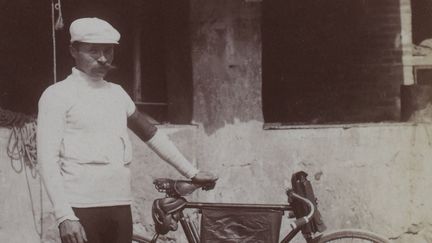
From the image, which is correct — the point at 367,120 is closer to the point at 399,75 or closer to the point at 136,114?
the point at 399,75

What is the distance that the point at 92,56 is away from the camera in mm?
4426

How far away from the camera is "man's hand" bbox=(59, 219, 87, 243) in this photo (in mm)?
4102

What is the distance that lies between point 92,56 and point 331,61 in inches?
147

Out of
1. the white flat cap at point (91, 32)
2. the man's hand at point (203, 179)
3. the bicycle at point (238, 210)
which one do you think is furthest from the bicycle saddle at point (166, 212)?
the white flat cap at point (91, 32)

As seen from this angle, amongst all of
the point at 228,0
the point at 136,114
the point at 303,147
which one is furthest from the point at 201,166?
the point at 136,114

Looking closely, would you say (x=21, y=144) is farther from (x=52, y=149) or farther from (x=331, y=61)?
(x=331, y=61)

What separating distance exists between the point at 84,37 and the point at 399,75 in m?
3.94

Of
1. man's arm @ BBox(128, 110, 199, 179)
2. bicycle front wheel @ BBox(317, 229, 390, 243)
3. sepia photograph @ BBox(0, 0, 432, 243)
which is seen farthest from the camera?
sepia photograph @ BBox(0, 0, 432, 243)

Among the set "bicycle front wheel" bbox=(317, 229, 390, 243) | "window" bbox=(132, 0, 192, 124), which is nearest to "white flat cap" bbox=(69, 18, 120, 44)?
"bicycle front wheel" bbox=(317, 229, 390, 243)

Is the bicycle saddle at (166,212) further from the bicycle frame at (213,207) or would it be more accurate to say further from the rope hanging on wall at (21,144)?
the rope hanging on wall at (21,144)

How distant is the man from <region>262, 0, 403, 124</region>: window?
3.40 metres

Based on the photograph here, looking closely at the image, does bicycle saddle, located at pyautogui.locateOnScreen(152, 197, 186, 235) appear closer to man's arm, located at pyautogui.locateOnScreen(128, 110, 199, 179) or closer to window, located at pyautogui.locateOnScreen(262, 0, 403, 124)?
man's arm, located at pyautogui.locateOnScreen(128, 110, 199, 179)

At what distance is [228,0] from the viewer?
674 cm

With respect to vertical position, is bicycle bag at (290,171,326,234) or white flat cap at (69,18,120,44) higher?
white flat cap at (69,18,120,44)
